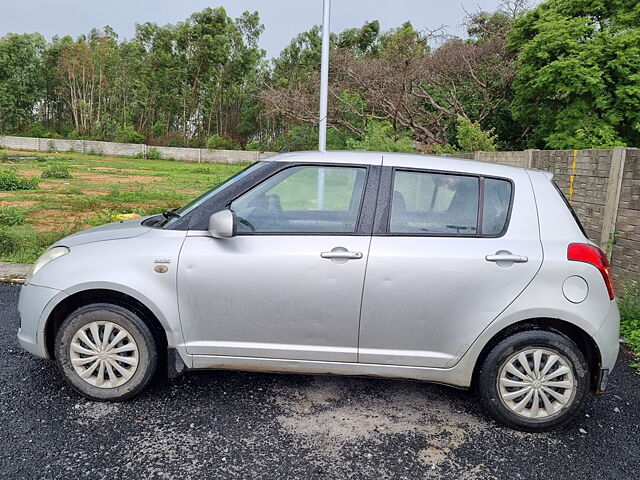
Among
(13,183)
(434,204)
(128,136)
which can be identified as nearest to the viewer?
(434,204)

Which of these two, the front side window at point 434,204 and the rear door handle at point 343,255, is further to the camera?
the front side window at point 434,204

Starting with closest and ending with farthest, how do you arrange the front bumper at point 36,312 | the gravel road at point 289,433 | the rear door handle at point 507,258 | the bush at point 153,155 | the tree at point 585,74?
the gravel road at point 289,433
the rear door handle at point 507,258
the front bumper at point 36,312
the tree at point 585,74
the bush at point 153,155

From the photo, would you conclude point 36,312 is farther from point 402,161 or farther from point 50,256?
point 402,161

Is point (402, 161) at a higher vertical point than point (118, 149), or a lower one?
higher

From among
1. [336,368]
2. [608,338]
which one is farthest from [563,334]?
[336,368]

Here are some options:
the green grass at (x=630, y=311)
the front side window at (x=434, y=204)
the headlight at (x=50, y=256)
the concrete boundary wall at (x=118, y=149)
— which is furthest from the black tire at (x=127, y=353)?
the concrete boundary wall at (x=118, y=149)

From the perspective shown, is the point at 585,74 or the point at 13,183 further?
the point at 585,74

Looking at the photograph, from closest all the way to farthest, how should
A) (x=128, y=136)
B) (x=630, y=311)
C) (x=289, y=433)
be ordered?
(x=289, y=433), (x=630, y=311), (x=128, y=136)

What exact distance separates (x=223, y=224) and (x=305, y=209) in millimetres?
624

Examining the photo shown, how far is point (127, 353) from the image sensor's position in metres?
3.10

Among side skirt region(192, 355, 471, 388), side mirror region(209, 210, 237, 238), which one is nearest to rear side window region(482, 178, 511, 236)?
side skirt region(192, 355, 471, 388)

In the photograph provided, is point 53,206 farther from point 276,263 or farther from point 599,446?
point 599,446

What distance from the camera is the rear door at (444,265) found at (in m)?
2.85

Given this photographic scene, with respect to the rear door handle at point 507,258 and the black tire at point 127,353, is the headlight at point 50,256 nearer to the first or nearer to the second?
the black tire at point 127,353
